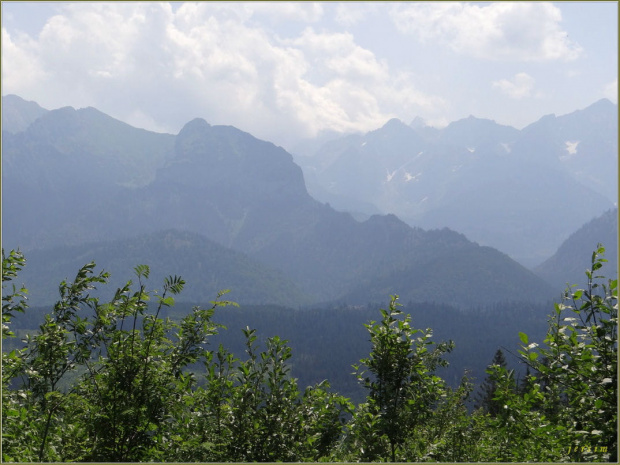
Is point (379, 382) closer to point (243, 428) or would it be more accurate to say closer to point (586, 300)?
point (243, 428)

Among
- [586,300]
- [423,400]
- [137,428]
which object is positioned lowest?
[137,428]

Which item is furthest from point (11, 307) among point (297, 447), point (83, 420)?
point (297, 447)

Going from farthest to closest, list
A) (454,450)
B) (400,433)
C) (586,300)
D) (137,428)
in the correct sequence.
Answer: (454,450)
(400,433)
(137,428)
(586,300)

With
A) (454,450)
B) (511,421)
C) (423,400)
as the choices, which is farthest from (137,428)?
(454,450)

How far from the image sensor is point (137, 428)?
914cm

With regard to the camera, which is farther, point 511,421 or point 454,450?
point 454,450

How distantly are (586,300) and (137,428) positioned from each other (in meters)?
7.37

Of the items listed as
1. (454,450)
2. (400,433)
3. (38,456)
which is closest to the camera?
(38,456)

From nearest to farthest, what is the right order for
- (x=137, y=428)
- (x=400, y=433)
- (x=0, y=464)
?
1. (x=0, y=464)
2. (x=137, y=428)
3. (x=400, y=433)

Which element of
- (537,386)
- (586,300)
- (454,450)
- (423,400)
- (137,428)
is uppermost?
(586,300)

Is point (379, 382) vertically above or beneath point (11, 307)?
beneath

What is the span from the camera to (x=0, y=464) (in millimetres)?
6969

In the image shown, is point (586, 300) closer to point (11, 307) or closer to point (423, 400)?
point (423, 400)

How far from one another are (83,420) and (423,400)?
636cm
